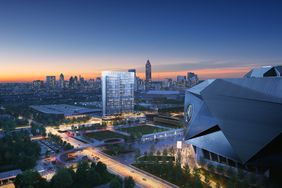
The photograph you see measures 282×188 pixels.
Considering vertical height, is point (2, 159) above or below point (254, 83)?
below

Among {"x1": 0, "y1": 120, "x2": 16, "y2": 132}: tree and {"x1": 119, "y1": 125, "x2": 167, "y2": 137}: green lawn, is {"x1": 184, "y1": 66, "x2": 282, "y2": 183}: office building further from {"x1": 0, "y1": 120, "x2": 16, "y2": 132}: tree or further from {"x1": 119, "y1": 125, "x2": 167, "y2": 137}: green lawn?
{"x1": 0, "y1": 120, "x2": 16, "y2": 132}: tree

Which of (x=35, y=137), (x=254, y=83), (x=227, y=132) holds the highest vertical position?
(x=254, y=83)

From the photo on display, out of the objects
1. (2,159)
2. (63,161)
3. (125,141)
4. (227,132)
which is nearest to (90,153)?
(63,161)

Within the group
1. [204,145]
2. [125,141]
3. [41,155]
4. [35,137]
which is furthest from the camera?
[35,137]

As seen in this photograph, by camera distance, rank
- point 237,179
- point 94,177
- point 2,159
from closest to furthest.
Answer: point 237,179, point 94,177, point 2,159

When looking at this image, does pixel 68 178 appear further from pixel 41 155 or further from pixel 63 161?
pixel 41 155

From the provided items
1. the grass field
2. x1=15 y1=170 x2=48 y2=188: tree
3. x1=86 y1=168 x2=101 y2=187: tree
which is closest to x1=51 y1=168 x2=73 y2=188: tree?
x1=15 y1=170 x2=48 y2=188: tree
